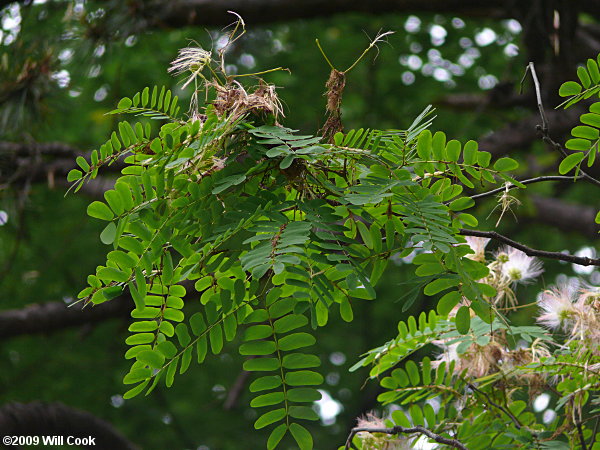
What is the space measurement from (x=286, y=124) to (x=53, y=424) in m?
2.54

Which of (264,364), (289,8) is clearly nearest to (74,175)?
(264,364)

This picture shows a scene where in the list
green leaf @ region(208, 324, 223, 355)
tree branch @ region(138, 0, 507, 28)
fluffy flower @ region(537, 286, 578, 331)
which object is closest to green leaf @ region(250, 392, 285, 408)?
green leaf @ region(208, 324, 223, 355)

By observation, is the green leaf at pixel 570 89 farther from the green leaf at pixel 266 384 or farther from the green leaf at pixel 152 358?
the green leaf at pixel 152 358

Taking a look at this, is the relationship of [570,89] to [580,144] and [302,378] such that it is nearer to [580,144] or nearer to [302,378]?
[580,144]

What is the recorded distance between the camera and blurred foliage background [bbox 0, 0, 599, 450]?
5383 millimetres

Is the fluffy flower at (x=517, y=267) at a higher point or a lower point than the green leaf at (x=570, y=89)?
lower

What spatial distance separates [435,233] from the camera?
1328mm

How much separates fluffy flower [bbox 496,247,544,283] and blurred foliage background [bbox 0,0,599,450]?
10.2ft

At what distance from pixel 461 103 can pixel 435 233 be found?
4.77 meters

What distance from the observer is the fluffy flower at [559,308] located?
1912 mm

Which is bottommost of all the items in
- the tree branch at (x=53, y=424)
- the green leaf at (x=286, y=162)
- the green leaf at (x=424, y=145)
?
the tree branch at (x=53, y=424)

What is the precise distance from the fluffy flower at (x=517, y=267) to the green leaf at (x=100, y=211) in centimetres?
115

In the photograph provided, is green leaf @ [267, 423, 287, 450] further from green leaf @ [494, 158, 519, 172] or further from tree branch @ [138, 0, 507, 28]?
tree branch @ [138, 0, 507, 28]

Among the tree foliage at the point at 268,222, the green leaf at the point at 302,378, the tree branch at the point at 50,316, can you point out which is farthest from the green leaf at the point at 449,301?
the tree branch at the point at 50,316
